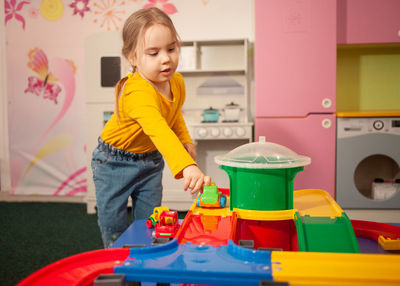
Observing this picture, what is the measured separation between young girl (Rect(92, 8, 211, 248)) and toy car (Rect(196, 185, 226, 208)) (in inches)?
2.3

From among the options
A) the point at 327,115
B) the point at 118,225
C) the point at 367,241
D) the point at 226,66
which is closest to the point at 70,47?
the point at 226,66

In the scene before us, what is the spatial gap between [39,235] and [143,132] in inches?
58.7

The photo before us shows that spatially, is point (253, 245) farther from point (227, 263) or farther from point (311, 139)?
point (311, 139)

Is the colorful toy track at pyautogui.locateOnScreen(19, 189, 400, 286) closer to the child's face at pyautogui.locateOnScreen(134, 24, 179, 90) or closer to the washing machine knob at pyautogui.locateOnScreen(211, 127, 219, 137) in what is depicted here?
the child's face at pyautogui.locateOnScreen(134, 24, 179, 90)

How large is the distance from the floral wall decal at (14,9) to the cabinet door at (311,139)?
2291 millimetres

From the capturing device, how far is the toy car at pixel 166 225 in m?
0.87

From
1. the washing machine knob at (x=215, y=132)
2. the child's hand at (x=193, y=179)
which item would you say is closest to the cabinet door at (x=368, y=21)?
the washing machine knob at (x=215, y=132)

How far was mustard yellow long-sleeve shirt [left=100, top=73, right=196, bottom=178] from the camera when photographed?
0.89 metres

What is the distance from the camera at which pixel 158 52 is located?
3.31 ft

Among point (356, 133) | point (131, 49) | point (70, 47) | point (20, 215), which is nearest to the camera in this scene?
point (131, 49)

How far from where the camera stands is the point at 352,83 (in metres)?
2.94

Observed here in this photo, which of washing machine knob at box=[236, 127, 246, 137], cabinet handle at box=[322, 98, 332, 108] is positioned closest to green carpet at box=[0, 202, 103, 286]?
washing machine knob at box=[236, 127, 246, 137]

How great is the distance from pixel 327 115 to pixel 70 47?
2.22 meters

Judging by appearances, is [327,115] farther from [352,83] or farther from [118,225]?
[118,225]
